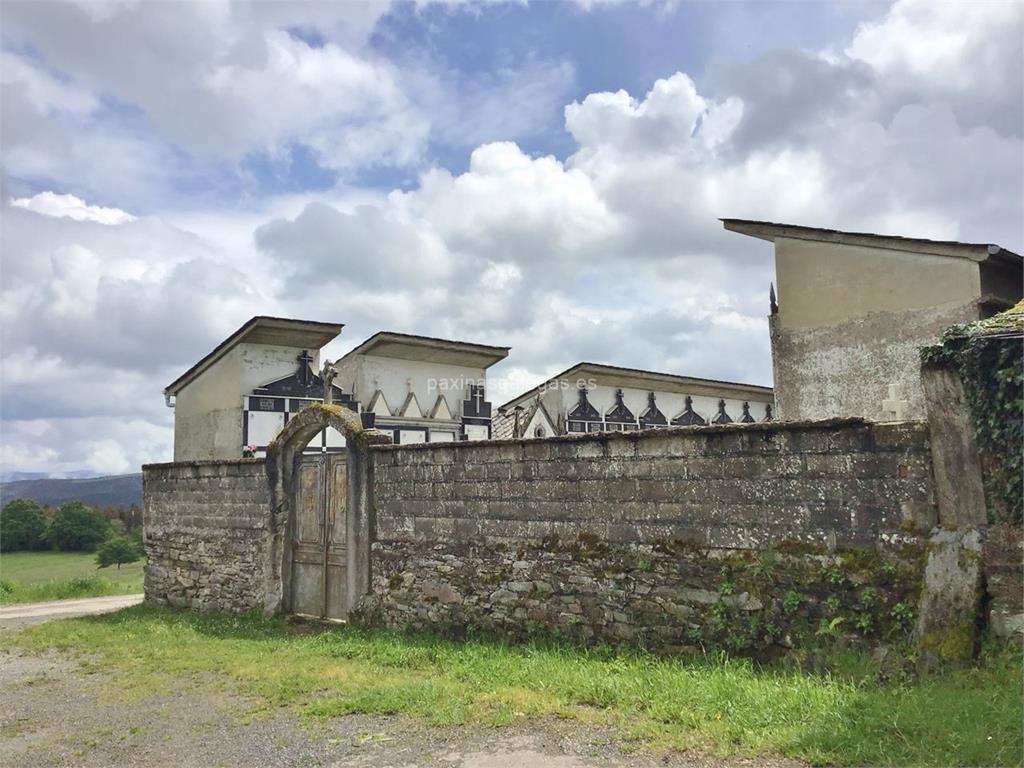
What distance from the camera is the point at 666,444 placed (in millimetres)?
6648

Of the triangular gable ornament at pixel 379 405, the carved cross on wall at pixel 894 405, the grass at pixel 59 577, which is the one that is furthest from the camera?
the grass at pixel 59 577

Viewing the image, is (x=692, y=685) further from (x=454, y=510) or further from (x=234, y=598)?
(x=234, y=598)

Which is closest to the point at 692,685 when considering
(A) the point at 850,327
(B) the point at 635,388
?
(A) the point at 850,327

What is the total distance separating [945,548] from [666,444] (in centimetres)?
223

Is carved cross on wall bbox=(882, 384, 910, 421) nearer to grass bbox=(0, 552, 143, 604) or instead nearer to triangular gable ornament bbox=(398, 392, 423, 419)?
triangular gable ornament bbox=(398, 392, 423, 419)

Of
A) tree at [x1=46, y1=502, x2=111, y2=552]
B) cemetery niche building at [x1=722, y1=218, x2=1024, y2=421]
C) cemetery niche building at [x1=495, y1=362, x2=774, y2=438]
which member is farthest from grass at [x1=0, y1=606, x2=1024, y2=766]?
tree at [x1=46, y1=502, x2=111, y2=552]

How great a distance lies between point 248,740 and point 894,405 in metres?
8.73

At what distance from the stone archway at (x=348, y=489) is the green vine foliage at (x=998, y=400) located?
6.30m

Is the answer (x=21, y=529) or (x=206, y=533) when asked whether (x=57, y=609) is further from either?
(x=21, y=529)

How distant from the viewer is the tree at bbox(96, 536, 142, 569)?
23.5 metres

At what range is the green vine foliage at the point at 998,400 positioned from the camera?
4891 mm

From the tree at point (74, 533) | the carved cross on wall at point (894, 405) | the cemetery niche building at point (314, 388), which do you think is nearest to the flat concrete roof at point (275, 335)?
the cemetery niche building at point (314, 388)

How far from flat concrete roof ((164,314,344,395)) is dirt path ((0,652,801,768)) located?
8182 millimetres

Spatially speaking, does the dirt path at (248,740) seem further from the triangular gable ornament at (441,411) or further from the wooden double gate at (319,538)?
the triangular gable ornament at (441,411)
